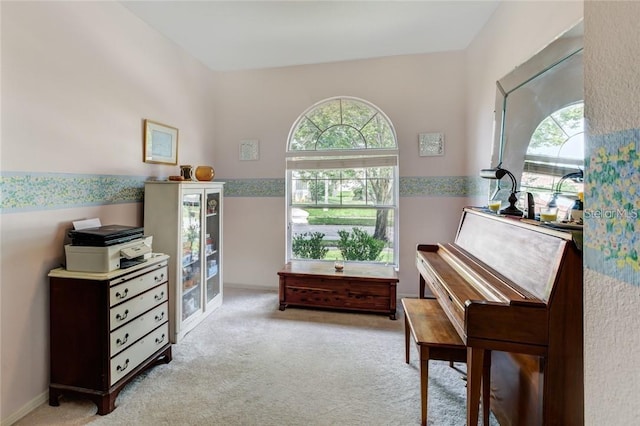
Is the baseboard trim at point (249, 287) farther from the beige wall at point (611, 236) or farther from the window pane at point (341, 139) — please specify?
the beige wall at point (611, 236)

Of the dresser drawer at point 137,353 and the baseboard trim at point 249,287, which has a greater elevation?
the dresser drawer at point 137,353

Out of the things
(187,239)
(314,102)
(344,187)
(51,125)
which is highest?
(314,102)

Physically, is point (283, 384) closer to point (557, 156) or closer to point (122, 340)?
point (122, 340)

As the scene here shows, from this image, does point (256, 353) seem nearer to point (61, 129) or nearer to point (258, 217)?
point (258, 217)

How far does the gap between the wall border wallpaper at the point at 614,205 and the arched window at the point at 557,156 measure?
3.43ft

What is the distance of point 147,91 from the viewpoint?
2.78 meters

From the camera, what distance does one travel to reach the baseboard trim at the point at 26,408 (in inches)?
67.8

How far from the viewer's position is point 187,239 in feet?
9.12

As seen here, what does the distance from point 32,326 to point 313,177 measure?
9.25ft

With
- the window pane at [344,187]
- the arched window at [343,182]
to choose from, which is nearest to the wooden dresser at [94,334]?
the arched window at [343,182]

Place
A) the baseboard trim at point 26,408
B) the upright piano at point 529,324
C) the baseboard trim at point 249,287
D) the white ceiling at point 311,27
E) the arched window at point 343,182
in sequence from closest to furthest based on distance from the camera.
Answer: the upright piano at point 529,324 < the baseboard trim at point 26,408 < the white ceiling at point 311,27 < the arched window at point 343,182 < the baseboard trim at point 249,287

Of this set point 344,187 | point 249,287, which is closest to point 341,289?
point 344,187

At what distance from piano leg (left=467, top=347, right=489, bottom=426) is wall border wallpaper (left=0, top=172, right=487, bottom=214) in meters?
1.81

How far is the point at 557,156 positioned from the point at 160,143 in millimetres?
3181
